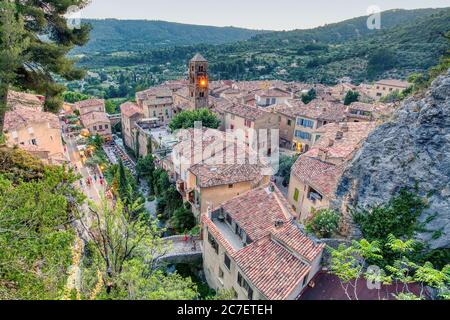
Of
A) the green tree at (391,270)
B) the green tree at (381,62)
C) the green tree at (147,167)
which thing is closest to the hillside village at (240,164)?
the green tree at (147,167)

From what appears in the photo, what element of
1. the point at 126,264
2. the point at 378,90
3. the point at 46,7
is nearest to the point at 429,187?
the point at 126,264

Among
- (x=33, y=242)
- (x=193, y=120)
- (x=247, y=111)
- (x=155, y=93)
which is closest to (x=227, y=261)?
(x=33, y=242)

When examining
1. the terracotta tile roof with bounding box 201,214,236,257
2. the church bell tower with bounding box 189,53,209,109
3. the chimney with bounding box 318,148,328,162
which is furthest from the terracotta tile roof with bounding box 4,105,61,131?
the chimney with bounding box 318,148,328,162

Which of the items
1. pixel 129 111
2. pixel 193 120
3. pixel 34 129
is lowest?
pixel 193 120

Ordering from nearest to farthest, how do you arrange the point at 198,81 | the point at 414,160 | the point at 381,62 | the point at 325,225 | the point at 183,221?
the point at 414,160, the point at 325,225, the point at 183,221, the point at 198,81, the point at 381,62

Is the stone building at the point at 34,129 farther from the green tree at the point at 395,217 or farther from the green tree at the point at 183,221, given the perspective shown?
the green tree at the point at 395,217

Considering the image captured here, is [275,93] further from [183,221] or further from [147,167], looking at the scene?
[183,221]

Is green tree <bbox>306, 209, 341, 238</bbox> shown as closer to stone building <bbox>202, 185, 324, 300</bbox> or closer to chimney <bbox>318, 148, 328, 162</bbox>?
stone building <bbox>202, 185, 324, 300</bbox>
